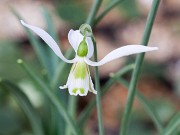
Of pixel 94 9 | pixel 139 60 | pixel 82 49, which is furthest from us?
pixel 94 9

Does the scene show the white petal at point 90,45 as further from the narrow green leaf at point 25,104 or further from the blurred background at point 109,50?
the blurred background at point 109,50

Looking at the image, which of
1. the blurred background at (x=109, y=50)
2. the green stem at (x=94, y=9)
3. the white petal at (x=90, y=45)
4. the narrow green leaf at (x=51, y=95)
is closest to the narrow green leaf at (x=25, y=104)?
the narrow green leaf at (x=51, y=95)

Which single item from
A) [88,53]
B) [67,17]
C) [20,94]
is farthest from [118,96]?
[88,53]

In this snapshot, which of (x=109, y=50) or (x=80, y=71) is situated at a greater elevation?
(x=109, y=50)

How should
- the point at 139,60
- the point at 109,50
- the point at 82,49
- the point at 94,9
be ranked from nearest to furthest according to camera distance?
1. the point at 82,49
2. the point at 139,60
3. the point at 94,9
4. the point at 109,50

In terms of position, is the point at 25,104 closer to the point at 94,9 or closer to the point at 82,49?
the point at 94,9

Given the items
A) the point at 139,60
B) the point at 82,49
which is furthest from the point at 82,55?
the point at 139,60

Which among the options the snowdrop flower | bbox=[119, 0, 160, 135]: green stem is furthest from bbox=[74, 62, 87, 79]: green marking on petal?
bbox=[119, 0, 160, 135]: green stem

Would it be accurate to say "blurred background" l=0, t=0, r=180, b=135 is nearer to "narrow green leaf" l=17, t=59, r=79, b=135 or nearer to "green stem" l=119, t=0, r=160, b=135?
"narrow green leaf" l=17, t=59, r=79, b=135
